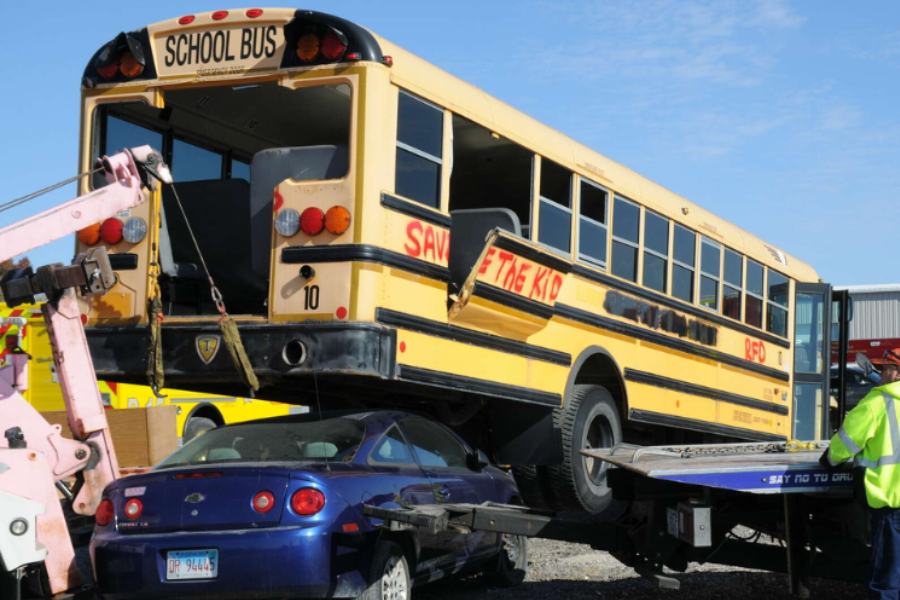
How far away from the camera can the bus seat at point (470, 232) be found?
8266 mm

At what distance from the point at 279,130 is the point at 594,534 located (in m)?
4.29

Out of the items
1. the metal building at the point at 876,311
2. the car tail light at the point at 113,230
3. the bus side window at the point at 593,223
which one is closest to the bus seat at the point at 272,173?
the car tail light at the point at 113,230

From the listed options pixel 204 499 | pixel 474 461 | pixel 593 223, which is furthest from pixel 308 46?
pixel 593 223

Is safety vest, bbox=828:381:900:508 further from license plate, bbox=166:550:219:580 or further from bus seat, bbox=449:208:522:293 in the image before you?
bus seat, bbox=449:208:522:293

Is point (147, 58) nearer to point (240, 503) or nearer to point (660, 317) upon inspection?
point (240, 503)

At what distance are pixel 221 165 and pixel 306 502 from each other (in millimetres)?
4303

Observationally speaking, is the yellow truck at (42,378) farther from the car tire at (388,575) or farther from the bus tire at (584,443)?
the car tire at (388,575)

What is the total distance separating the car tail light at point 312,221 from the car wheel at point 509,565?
2.23 m

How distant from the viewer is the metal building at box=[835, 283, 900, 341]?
21.9 m

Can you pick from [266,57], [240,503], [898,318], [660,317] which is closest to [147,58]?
[266,57]

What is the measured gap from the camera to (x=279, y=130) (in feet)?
29.7

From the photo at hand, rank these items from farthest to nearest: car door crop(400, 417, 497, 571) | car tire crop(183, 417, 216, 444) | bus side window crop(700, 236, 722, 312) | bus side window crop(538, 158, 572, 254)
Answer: car tire crop(183, 417, 216, 444)
bus side window crop(700, 236, 722, 312)
bus side window crop(538, 158, 572, 254)
car door crop(400, 417, 497, 571)

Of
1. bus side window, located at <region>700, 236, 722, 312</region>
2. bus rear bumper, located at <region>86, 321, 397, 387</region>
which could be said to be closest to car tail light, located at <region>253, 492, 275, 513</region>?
bus rear bumper, located at <region>86, 321, 397, 387</region>

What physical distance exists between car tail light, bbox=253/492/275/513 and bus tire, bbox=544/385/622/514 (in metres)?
4.05
